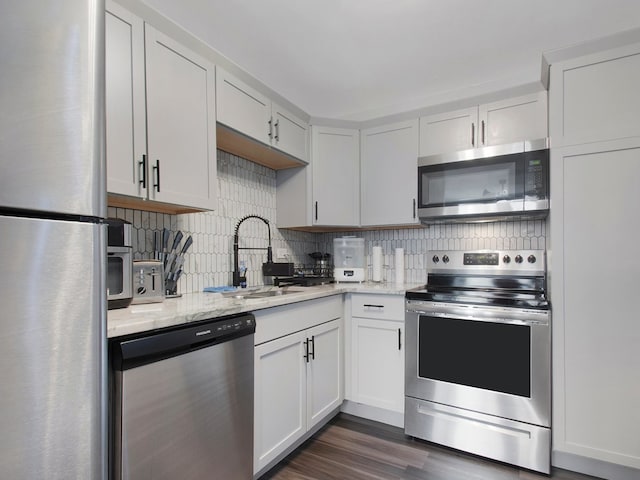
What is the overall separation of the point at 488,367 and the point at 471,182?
122 centimetres

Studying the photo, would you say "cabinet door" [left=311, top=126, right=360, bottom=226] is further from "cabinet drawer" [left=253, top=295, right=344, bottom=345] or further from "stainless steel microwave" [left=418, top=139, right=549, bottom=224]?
"cabinet drawer" [left=253, top=295, right=344, bottom=345]

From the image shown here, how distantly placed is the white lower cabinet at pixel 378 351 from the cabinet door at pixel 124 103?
160 centimetres

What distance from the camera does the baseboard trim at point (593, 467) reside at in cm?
173

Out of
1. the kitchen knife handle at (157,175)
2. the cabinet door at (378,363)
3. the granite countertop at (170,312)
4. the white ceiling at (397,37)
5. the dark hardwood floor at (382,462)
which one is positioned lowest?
the dark hardwood floor at (382,462)

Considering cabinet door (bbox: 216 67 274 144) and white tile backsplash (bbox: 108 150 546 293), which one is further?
→ white tile backsplash (bbox: 108 150 546 293)

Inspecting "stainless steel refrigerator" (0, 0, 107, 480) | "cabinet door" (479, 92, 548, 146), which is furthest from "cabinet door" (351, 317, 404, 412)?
"stainless steel refrigerator" (0, 0, 107, 480)

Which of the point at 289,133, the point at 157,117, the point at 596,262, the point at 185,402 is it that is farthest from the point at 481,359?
the point at 157,117

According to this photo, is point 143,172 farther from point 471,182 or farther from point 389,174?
point 471,182

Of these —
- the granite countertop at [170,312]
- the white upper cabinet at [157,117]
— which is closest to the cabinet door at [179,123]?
the white upper cabinet at [157,117]

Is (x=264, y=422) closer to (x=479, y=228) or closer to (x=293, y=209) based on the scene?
(x=293, y=209)

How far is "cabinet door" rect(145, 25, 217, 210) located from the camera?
1.57 m

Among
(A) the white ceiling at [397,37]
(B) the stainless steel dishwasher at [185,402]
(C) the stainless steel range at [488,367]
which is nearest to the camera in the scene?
(B) the stainless steel dishwasher at [185,402]

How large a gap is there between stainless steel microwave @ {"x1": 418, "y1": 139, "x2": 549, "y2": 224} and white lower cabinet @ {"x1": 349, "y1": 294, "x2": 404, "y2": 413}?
2.53 feet

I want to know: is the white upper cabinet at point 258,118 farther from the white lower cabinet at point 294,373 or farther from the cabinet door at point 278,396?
the cabinet door at point 278,396
